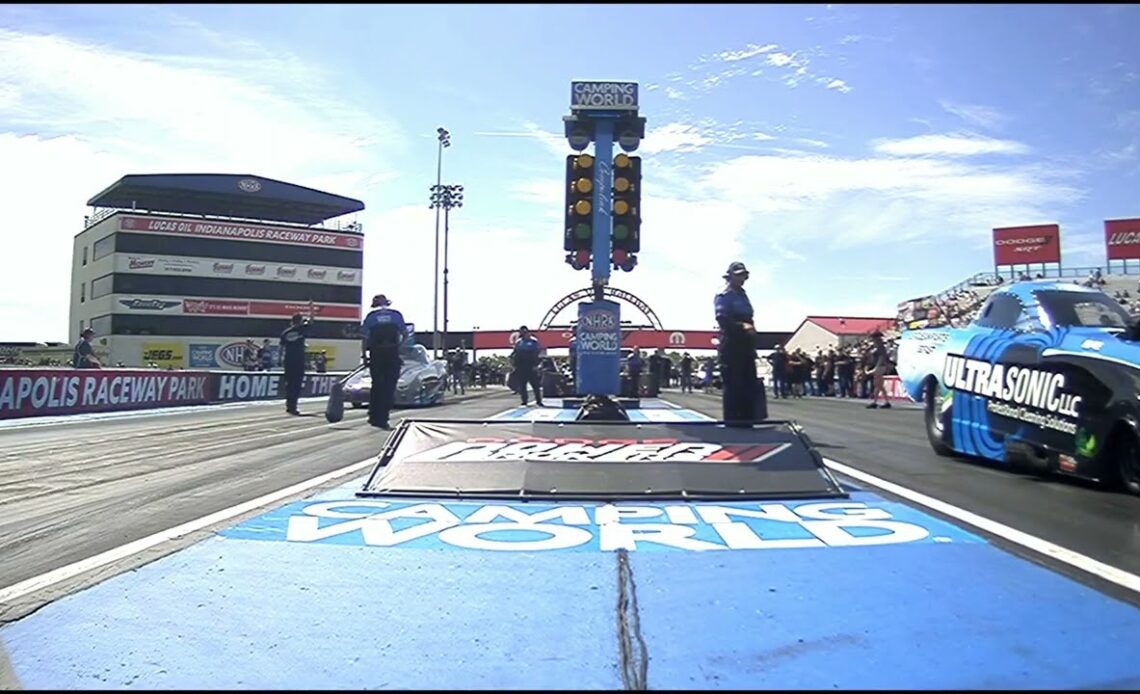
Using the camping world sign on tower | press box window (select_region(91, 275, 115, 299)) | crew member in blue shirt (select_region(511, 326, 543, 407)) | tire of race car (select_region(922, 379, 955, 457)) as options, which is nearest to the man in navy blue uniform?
crew member in blue shirt (select_region(511, 326, 543, 407))

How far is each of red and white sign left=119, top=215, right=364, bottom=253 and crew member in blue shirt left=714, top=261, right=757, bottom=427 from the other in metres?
72.1

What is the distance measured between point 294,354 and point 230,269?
6347 centimetres

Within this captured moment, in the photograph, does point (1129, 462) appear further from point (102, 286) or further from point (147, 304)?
point (102, 286)

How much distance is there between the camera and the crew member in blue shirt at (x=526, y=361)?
16641mm

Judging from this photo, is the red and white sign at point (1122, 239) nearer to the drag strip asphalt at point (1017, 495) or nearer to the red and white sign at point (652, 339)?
the red and white sign at point (652, 339)

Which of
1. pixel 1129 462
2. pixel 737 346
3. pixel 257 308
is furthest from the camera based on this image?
pixel 257 308

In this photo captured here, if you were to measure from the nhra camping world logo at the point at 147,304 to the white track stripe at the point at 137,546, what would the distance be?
232ft

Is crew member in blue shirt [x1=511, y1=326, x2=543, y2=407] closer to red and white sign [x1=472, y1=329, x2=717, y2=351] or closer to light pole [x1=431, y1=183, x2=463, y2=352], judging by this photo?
light pole [x1=431, y1=183, x2=463, y2=352]

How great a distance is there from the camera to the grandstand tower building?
2707 inches

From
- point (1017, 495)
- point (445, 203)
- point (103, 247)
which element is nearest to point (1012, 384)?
point (1017, 495)

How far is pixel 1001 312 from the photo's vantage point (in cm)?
788

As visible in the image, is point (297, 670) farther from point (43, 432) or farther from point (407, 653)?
point (43, 432)

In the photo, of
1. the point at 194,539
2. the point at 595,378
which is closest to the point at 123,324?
the point at 595,378

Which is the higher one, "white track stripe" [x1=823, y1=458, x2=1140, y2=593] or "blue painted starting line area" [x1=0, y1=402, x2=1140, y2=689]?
"white track stripe" [x1=823, y1=458, x2=1140, y2=593]
